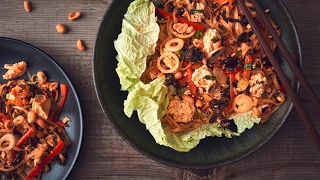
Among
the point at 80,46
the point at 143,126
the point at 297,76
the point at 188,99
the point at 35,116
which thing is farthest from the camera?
the point at 80,46

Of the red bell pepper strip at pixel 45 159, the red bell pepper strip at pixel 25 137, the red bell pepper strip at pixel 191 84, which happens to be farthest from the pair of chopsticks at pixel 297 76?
the red bell pepper strip at pixel 25 137

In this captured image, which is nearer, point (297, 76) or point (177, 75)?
point (297, 76)

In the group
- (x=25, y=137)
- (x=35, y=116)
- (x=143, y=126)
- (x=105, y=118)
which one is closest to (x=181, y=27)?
(x=143, y=126)

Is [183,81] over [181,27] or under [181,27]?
under

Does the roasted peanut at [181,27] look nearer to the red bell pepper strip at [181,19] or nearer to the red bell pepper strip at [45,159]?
the red bell pepper strip at [181,19]

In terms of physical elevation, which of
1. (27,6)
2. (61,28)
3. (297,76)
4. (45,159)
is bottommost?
(45,159)

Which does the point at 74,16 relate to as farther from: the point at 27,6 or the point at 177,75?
the point at 177,75

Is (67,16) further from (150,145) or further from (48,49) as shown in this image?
(150,145)
